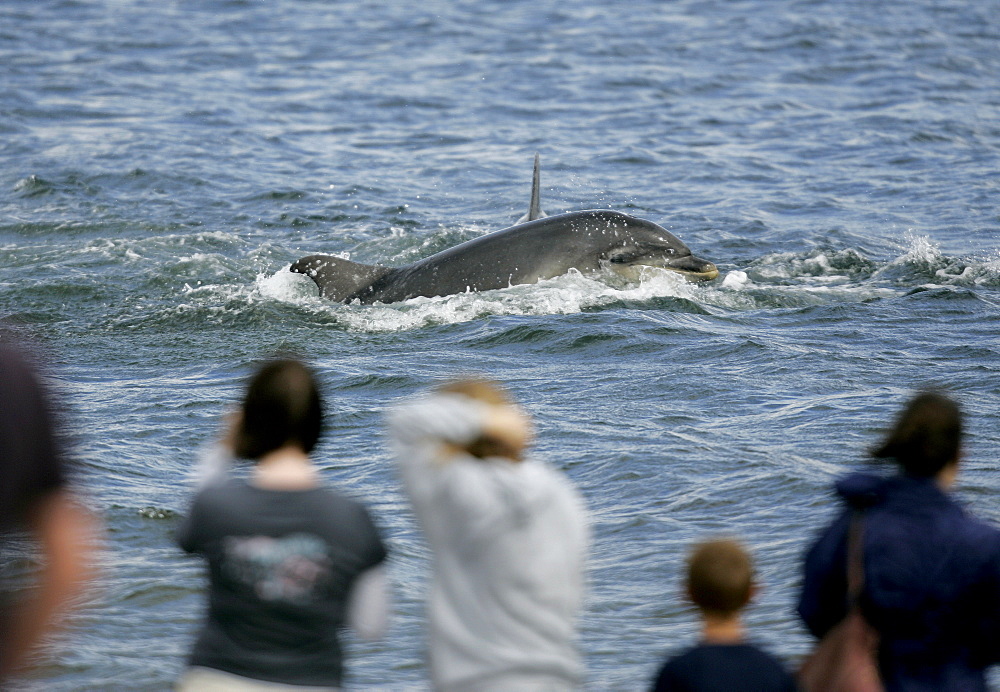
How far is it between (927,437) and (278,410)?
1.97 m

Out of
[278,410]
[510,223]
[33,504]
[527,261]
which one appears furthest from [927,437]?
[510,223]

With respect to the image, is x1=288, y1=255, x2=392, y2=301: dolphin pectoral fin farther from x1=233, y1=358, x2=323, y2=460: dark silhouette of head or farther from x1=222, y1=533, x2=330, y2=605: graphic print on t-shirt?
x1=222, y1=533, x2=330, y2=605: graphic print on t-shirt

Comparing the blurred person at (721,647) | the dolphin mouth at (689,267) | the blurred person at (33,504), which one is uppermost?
the blurred person at (33,504)

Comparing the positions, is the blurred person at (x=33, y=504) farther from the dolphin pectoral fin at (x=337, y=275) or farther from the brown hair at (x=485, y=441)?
the dolphin pectoral fin at (x=337, y=275)

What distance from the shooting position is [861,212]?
1911cm

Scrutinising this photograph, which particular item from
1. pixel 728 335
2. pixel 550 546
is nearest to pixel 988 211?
pixel 728 335

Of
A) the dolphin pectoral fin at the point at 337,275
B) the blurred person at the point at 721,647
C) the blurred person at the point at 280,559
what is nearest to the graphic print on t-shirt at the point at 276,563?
the blurred person at the point at 280,559

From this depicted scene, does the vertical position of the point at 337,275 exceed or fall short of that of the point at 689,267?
it falls short

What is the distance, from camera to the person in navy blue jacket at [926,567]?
4156 millimetres

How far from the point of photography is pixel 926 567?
416cm

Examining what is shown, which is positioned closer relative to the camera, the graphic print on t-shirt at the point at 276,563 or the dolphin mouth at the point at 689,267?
the graphic print on t-shirt at the point at 276,563

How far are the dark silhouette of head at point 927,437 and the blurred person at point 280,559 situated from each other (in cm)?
164

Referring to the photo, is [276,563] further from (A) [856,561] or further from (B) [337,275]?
(B) [337,275]

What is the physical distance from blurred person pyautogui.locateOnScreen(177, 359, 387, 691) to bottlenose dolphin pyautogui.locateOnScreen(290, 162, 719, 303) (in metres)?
9.44
